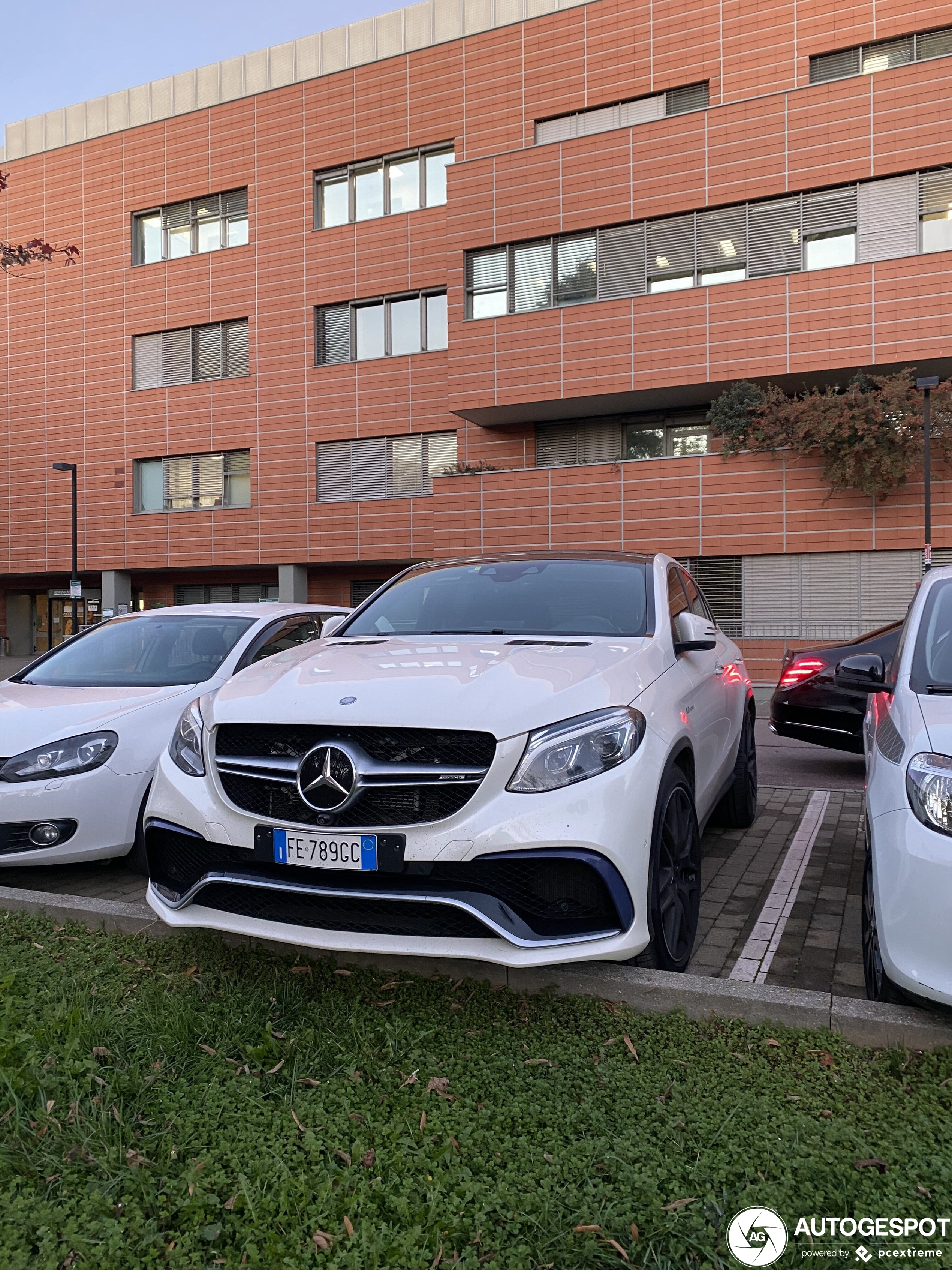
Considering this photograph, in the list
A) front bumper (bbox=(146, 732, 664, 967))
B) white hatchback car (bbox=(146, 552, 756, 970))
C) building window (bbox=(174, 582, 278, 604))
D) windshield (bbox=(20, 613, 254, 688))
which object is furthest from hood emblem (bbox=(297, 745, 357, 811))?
building window (bbox=(174, 582, 278, 604))

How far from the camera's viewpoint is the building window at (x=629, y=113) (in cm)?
2197

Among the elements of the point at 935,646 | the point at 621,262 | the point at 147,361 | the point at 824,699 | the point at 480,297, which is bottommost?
the point at 824,699

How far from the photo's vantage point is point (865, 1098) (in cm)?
243

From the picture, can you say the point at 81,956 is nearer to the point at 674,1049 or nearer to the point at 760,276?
the point at 674,1049

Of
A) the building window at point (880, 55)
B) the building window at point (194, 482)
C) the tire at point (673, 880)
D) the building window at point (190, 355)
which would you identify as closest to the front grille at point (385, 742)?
the tire at point (673, 880)

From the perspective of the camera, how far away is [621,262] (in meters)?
21.4

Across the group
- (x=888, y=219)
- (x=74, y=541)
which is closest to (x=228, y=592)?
(x=74, y=541)

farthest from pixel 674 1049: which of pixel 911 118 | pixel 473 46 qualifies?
pixel 473 46

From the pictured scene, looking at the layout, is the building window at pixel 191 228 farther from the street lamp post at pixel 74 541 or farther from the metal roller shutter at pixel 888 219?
the metal roller shutter at pixel 888 219

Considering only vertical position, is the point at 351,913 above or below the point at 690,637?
below

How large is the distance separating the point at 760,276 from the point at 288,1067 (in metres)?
20.8

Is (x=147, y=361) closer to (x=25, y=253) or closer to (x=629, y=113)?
(x=629, y=113)

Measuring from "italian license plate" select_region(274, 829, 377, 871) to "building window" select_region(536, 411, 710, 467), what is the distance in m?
19.6

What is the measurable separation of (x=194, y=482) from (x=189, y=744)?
27.0 m
